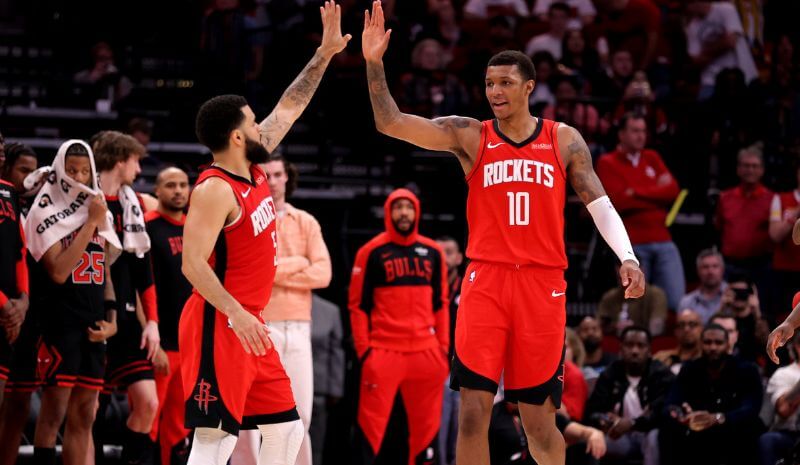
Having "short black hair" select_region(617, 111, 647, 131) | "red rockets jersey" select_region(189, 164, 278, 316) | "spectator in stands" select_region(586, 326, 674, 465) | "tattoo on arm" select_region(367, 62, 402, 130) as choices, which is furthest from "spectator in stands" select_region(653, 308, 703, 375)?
"red rockets jersey" select_region(189, 164, 278, 316)

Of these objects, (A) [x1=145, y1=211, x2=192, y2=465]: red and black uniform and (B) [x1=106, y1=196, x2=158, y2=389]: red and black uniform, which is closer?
(B) [x1=106, y1=196, x2=158, y2=389]: red and black uniform

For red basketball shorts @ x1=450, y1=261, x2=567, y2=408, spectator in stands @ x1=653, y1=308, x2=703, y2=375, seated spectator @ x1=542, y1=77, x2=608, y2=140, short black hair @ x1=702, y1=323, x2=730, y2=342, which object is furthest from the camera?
seated spectator @ x1=542, y1=77, x2=608, y2=140

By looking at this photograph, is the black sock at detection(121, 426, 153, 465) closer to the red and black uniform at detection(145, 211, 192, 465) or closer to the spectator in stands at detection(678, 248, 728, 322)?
the red and black uniform at detection(145, 211, 192, 465)

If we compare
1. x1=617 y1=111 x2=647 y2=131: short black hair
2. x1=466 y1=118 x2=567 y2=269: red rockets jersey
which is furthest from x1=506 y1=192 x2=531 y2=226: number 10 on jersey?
x1=617 y1=111 x2=647 y2=131: short black hair

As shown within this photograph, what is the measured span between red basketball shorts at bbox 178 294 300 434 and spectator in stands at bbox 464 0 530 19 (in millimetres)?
9125

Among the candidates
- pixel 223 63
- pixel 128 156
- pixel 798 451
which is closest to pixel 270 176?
pixel 128 156

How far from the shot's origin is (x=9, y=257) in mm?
6988

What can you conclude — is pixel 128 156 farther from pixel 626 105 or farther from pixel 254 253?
pixel 626 105

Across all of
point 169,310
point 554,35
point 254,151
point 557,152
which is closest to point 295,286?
point 169,310

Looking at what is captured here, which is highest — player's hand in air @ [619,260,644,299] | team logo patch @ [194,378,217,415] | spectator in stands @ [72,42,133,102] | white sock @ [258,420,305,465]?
spectator in stands @ [72,42,133,102]

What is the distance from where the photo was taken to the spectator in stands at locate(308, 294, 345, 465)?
976cm

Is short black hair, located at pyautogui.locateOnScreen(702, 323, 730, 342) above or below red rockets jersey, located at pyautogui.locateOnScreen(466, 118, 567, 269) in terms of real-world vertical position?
below

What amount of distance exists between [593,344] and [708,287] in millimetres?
1115

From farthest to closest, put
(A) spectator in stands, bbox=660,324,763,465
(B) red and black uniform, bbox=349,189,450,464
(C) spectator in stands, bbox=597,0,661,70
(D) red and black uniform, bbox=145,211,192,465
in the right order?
(C) spectator in stands, bbox=597,0,661,70 < (B) red and black uniform, bbox=349,189,450,464 < (A) spectator in stands, bbox=660,324,763,465 < (D) red and black uniform, bbox=145,211,192,465
